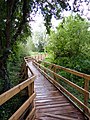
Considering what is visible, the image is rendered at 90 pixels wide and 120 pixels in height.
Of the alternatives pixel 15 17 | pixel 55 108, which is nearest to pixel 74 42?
pixel 15 17

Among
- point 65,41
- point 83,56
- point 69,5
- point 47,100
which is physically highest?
point 69,5

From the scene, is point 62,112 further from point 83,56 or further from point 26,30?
point 83,56

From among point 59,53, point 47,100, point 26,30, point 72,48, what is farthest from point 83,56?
point 47,100

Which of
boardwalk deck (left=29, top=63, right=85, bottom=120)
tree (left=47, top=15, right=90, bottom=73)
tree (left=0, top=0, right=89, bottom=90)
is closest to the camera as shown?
boardwalk deck (left=29, top=63, right=85, bottom=120)

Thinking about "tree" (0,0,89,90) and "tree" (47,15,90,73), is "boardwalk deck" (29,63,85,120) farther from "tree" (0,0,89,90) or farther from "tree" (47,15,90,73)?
"tree" (47,15,90,73)

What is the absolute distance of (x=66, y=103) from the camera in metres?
5.53

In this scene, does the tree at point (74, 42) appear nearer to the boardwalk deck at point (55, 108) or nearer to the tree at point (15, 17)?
the tree at point (15, 17)

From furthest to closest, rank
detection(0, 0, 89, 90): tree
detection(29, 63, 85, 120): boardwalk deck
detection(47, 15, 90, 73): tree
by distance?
detection(47, 15, 90, 73): tree < detection(0, 0, 89, 90): tree < detection(29, 63, 85, 120): boardwalk deck

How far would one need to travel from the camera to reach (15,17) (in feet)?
30.0

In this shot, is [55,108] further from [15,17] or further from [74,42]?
[74,42]

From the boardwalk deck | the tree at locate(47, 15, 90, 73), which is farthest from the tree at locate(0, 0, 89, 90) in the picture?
the tree at locate(47, 15, 90, 73)

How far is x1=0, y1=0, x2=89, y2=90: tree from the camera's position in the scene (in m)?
7.57

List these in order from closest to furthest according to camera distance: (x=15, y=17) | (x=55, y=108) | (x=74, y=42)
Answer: (x=55, y=108) → (x=15, y=17) → (x=74, y=42)

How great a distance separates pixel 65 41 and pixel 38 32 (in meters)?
34.5
